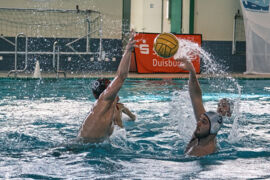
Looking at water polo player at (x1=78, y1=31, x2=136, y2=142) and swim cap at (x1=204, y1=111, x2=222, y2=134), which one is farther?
water polo player at (x1=78, y1=31, x2=136, y2=142)

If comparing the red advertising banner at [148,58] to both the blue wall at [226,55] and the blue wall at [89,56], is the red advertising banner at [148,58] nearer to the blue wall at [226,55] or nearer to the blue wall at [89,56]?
the blue wall at [89,56]

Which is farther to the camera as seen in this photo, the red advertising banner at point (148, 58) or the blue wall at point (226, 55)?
the blue wall at point (226, 55)

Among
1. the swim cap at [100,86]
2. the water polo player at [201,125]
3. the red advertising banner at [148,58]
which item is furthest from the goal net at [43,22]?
the water polo player at [201,125]

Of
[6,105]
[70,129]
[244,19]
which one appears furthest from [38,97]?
[244,19]

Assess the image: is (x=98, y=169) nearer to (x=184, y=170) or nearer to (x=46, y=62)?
(x=184, y=170)

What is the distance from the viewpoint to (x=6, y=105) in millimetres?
8453

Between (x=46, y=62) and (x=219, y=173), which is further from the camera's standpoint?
(x=46, y=62)

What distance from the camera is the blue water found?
14.0 feet

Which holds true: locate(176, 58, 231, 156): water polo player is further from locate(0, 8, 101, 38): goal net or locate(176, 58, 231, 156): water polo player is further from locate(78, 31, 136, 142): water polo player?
locate(0, 8, 101, 38): goal net

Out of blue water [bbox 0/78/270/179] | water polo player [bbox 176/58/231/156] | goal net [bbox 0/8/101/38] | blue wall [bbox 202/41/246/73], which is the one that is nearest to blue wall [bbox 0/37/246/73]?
blue wall [bbox 202/41/246/73]

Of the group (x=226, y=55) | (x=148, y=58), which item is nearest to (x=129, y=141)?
(x=148, y=58)

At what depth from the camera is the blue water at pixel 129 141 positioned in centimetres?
427

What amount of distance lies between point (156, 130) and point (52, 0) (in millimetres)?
9429

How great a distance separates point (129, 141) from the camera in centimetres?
575
